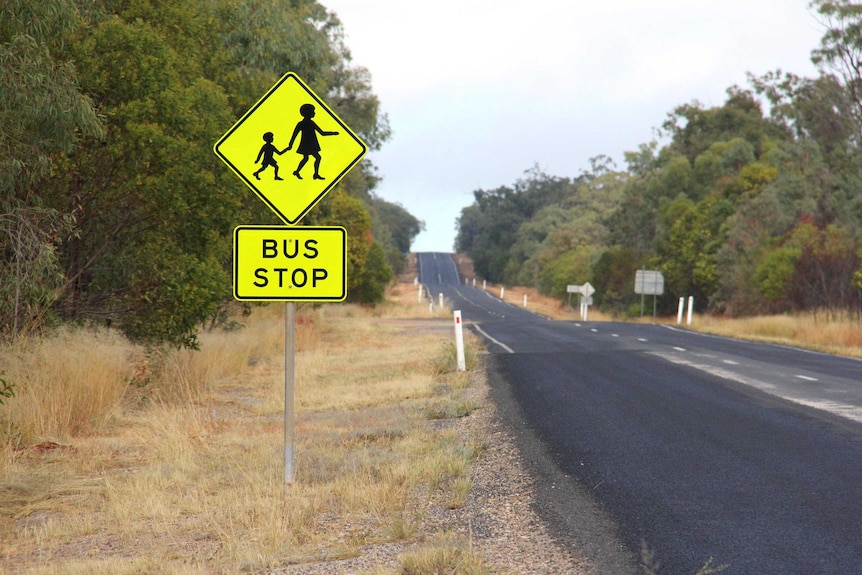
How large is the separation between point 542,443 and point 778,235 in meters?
44.4

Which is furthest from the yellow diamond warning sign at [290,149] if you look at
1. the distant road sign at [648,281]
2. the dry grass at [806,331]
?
the distant road sign at [648,281]

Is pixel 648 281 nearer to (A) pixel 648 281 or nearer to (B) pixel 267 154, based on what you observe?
(A) pixel 648 281

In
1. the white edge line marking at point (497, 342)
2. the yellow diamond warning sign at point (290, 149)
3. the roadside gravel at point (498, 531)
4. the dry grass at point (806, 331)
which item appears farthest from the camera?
the dry grass at point (806, 331)

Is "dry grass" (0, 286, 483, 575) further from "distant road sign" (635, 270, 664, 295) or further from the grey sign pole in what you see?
"distant road sign" (635, 270, 664, 295)

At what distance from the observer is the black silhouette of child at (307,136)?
749 centimetres

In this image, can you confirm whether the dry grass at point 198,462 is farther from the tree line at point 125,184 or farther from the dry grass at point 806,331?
the dry grass at point 806,331

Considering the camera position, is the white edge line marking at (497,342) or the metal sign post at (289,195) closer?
the metal sign post at (289,195)

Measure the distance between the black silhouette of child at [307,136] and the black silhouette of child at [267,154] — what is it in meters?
0.11

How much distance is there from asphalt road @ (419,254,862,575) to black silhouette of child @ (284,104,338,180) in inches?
123

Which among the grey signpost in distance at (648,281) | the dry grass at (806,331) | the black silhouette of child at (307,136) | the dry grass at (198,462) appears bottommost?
the dry grass at (198,462)

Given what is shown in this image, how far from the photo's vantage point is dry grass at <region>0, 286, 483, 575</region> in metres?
6.50

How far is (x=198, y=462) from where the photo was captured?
30.9ft

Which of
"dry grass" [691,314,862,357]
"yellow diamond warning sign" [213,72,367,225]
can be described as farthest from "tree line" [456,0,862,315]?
"yellow diamond warning sign" [213,72,367,225]

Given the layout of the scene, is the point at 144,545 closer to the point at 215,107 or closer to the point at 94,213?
the point at 94,213
